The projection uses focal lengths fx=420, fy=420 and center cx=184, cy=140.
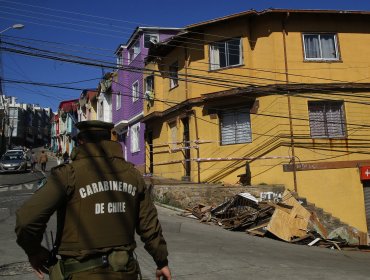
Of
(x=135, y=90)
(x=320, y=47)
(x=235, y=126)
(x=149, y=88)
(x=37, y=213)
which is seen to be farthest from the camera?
(x=135, y=90)

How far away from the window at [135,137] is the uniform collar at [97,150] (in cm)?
2256

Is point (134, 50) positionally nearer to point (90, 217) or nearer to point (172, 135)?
point (172, 135)

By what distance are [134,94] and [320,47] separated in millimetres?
12762

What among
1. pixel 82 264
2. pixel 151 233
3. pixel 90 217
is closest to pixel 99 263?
pixel 82 264

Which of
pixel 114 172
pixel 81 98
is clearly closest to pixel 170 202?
pixel 114 172

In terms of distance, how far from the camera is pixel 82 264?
8.86 ft

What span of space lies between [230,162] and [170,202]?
3.47m

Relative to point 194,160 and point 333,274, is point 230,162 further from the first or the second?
point 333,274

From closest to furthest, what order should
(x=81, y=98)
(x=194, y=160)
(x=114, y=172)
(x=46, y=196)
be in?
1. (x=46, y=196)
2. (x=114, y=172)
3. (x=194, y=160)
4. (x=81, y=98)

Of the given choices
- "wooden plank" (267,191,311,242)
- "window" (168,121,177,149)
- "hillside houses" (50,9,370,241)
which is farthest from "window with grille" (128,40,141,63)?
"wooden plank" (267,191,311,242)

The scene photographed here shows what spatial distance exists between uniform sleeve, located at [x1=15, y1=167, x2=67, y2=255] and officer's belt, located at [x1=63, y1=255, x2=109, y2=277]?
0.73 feet

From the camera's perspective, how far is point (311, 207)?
14.7m

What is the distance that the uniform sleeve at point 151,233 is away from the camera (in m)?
3.02

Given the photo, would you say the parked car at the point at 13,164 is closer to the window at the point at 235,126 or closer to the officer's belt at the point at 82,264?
the window at the point at 235,126
